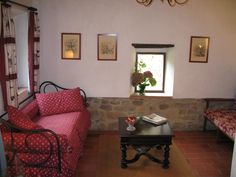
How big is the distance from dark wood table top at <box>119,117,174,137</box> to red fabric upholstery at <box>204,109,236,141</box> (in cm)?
95

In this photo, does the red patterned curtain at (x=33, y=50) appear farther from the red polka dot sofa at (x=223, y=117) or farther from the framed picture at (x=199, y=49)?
the red polka dot sofa at (x=223, y=117)

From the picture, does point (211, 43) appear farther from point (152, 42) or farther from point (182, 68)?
point (152, 42)

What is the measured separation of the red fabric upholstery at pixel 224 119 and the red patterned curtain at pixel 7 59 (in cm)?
304

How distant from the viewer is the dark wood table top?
3313mm

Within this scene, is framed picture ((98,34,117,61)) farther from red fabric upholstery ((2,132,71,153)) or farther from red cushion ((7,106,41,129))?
red fabric upholstery ((2,132,71,153))

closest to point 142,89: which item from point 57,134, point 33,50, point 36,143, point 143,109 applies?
point 143,109

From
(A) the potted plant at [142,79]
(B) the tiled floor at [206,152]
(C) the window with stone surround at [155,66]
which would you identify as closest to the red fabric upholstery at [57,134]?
(A) the potted plant at [142,79]

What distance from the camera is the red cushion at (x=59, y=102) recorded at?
395cm

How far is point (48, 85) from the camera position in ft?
15.3

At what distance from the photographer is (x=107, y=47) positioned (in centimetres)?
457

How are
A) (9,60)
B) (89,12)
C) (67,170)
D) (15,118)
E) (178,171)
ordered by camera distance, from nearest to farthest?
(67,170)
(15,118)
(9,60)
(178,171)
(89,12)

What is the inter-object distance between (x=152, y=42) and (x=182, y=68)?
732 millimetres

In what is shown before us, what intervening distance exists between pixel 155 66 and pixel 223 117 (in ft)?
5.29

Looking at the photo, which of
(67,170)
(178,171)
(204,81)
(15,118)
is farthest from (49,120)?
(204,81)
